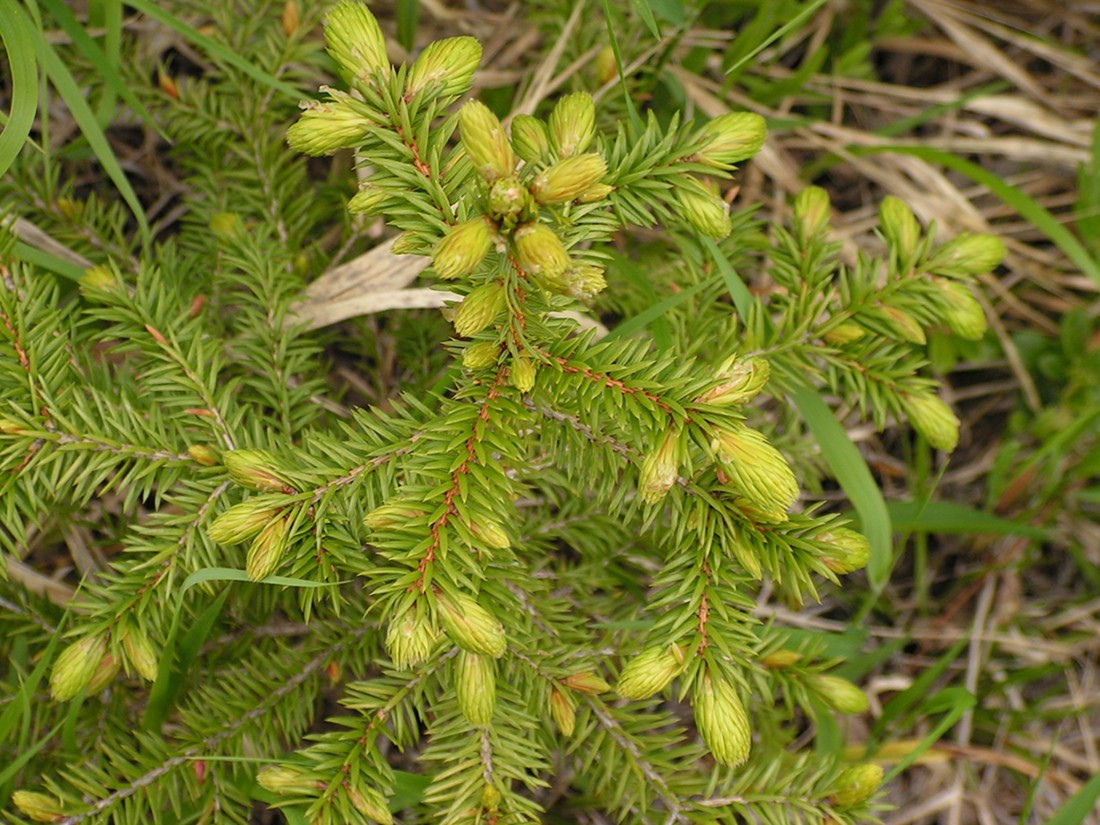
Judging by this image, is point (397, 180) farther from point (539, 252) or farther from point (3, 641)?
point (3, 641)

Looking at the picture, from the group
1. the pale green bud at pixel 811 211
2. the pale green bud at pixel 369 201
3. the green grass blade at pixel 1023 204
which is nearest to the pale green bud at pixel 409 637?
the pale green bud at pixel 369 201

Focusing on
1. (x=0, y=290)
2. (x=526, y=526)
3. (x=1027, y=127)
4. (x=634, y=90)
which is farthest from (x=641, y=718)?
(x=1027, y=127)

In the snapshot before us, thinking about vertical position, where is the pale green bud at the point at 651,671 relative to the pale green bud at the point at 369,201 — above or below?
below

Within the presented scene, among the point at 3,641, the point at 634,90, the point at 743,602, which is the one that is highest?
the point at 634,90

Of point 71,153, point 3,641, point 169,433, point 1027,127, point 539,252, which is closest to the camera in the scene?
point 539,252

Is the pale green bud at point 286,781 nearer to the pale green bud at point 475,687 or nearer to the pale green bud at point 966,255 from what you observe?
the pale green bud at point 475,687

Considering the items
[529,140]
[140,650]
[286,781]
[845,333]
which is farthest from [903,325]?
[140,650]
